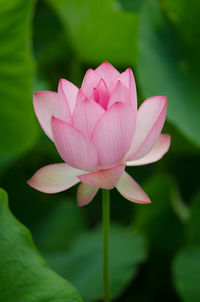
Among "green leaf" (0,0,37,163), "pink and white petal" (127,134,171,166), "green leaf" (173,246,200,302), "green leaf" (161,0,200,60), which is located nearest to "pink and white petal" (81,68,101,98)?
"pink and white petal" (127,134,171,166)

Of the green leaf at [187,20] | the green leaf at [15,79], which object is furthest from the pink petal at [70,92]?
the green leaf at [187,20]

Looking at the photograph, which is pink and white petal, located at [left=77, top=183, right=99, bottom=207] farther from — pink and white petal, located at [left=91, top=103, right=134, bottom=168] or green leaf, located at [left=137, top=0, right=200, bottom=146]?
green leaf, located at [left=137, top=0, right=200, bottom=146]

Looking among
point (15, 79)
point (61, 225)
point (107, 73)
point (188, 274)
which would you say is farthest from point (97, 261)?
point (107, 73)

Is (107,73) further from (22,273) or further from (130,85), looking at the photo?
(22,273)

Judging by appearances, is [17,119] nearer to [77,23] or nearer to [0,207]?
[77,23]

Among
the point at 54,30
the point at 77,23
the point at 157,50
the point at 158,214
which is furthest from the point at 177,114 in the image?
the point at 54,30
